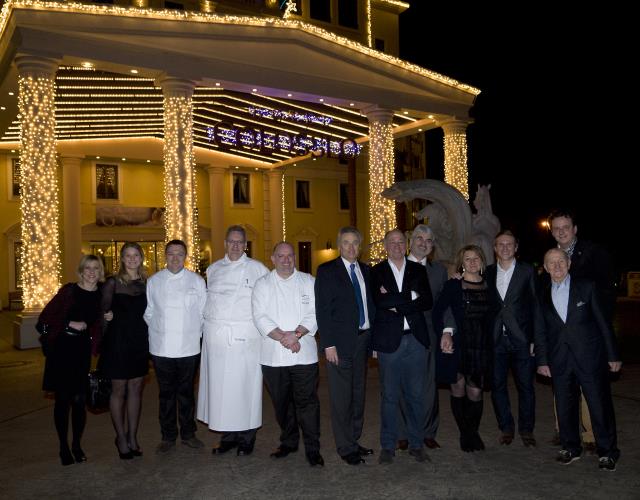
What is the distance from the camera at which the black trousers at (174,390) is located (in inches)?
Answer: 221

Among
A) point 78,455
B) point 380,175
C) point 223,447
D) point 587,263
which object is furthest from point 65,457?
point 380,175

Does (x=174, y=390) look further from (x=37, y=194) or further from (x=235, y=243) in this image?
(x=37, y=194)

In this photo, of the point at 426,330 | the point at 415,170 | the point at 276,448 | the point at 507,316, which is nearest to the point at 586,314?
the point at 507,316

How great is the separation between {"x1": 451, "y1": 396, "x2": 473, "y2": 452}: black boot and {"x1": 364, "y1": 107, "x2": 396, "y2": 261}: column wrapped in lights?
509 inches

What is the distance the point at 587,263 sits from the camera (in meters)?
5.37

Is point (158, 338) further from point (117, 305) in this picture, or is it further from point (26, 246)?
point (26, 246)

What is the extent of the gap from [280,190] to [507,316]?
83.6 feet

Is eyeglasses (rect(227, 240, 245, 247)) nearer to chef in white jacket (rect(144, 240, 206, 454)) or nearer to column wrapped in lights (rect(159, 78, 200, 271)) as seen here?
chef in white jacket (rect(144, 240, 206, 454))

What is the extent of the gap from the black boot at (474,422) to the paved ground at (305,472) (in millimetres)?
133

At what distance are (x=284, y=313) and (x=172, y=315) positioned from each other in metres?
1.11

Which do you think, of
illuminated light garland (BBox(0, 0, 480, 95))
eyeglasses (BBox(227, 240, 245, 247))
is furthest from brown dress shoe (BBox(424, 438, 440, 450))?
illuminated light garland (BBox(0, 0, 480, 95))

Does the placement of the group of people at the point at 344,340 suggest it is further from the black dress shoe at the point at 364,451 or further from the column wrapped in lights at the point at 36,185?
the column wrapped in lights at the point at 36,185

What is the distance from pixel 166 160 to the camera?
15.3 metres

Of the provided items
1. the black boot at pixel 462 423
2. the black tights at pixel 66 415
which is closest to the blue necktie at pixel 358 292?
the black boot at pixel 462 423
